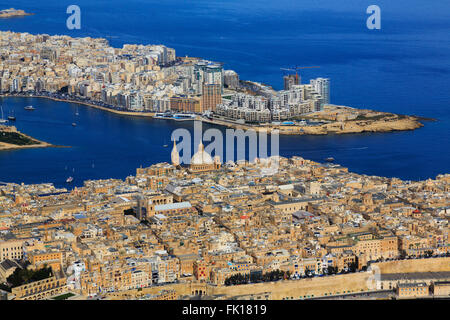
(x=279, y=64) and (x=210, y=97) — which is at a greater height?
(x=279, y=64)

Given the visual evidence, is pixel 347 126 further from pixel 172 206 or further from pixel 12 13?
pixel 12 13

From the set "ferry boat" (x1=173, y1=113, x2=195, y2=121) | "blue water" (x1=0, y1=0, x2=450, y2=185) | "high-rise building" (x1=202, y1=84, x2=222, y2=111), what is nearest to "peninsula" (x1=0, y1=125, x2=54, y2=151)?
"blue water" (x1=0, y1=0, x2=450, y2=185)

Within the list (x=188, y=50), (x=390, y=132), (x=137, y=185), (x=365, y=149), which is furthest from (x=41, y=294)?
(x=188, y=50)

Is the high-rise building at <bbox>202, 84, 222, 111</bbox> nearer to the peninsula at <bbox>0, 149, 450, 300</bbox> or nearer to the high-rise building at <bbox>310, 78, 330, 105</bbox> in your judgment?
the high-rise building at <bbox>310, 78, 330, 105</bbox>

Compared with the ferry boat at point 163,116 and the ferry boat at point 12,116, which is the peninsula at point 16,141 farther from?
the ferry boat at point 163,116

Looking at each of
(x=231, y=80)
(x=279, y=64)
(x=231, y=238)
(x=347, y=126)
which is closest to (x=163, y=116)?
(x=231, y=80)

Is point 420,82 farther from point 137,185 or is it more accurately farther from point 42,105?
point 137,185
